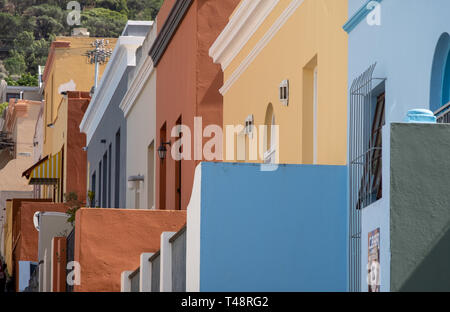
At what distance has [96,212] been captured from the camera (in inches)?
615

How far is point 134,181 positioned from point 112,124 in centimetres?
→ 473

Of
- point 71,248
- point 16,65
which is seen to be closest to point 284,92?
point 71,248

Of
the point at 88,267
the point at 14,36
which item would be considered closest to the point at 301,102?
the point at 88,267

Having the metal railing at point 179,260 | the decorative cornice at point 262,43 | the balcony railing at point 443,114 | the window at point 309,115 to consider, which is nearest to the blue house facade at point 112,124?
the decorative cornice at point 262,43

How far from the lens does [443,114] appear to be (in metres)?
7.82

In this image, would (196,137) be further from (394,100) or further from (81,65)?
(81,65)

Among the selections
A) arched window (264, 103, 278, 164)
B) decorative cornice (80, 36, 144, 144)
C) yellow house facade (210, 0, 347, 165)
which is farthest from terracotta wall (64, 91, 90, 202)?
arched window (264, 103, 278, 164)

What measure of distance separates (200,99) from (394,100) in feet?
27.5

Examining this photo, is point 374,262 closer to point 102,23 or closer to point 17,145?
point 17,145

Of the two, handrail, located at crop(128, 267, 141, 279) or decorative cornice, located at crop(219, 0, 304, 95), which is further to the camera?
handrail, located at crop(128, 267, 141, 279)

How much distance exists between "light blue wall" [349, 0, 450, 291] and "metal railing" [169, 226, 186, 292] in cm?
294

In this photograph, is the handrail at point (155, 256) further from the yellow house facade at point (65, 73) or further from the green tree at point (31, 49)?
the green tree at point (31, 49)

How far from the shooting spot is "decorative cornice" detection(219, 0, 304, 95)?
41.2ft

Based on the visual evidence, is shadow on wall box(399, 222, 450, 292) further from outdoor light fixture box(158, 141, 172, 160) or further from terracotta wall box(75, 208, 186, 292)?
outdoor light fixture box(158, 141, 172, 160)
